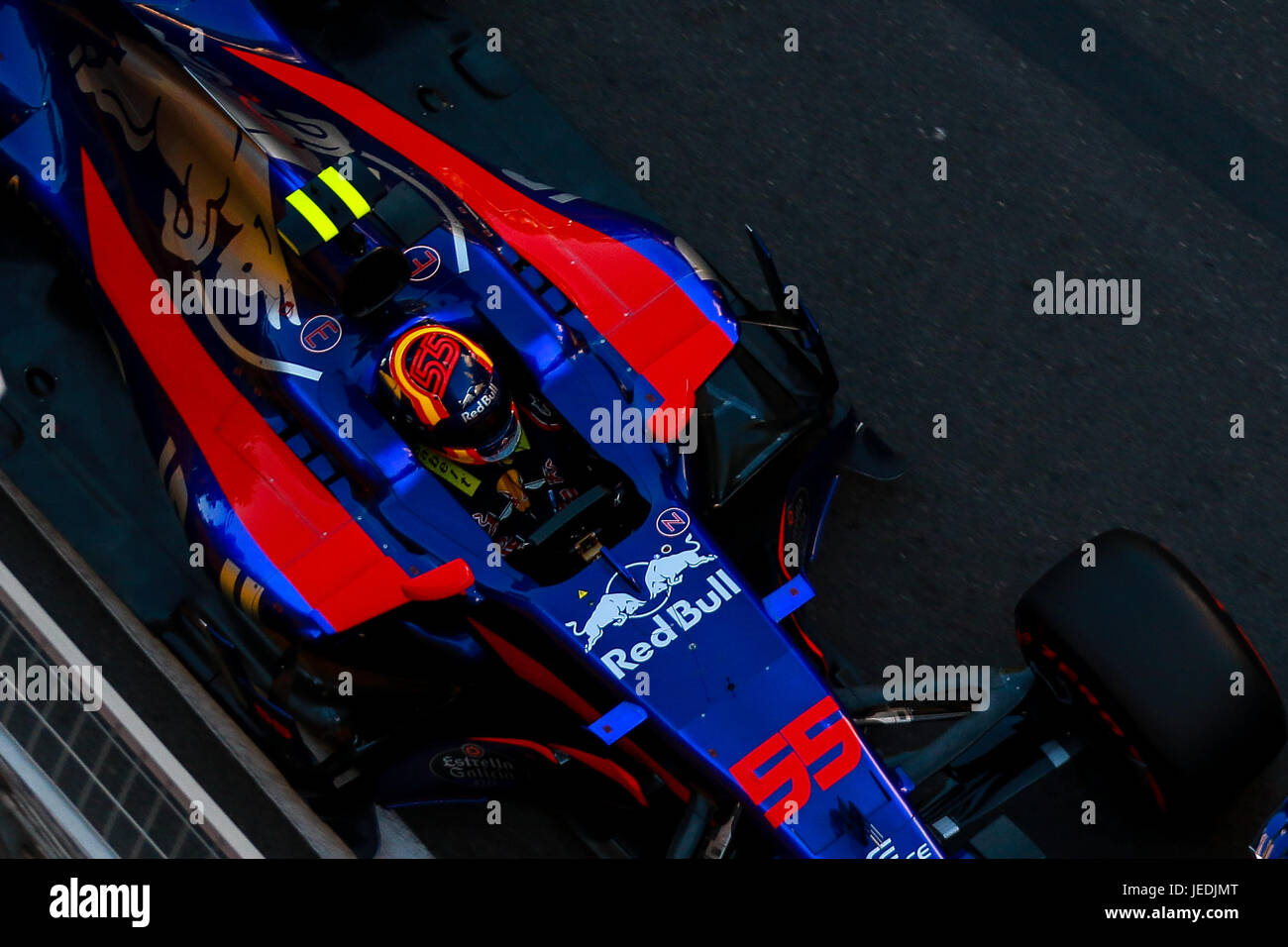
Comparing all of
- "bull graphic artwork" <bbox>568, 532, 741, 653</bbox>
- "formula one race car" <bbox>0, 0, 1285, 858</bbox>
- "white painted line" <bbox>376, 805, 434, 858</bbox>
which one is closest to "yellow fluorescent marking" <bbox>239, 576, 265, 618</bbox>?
"formula one race car" <bbox>0, 0, 1285, 858</bbox>

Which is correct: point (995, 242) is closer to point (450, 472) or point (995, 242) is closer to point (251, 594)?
point (450, 472)

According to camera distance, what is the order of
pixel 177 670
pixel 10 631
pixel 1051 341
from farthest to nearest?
pixel 1051 341
pixel 177 670
pixel 10 631

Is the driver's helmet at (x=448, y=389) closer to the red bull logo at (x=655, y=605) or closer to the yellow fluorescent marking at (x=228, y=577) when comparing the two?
the red bull logo at (x=655, y=605)

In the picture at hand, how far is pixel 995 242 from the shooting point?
8156 mm

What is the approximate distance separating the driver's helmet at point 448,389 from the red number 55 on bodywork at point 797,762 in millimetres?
1457

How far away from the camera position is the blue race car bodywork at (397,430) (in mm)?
6137

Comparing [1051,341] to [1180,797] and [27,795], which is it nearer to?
[1180,797]

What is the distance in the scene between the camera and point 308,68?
7590mm

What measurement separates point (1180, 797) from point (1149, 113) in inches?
133

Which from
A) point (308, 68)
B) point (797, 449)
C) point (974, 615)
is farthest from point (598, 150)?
point (974, 615)

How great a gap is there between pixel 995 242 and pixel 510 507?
2824 millimetres

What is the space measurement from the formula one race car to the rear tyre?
0.04 feet

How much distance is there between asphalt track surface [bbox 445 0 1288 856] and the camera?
24.7ft

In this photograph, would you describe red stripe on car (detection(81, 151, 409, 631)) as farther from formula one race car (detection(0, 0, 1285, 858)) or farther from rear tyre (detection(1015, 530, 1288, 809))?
rear tyre (detection(1015, 530, 1288, 809))
